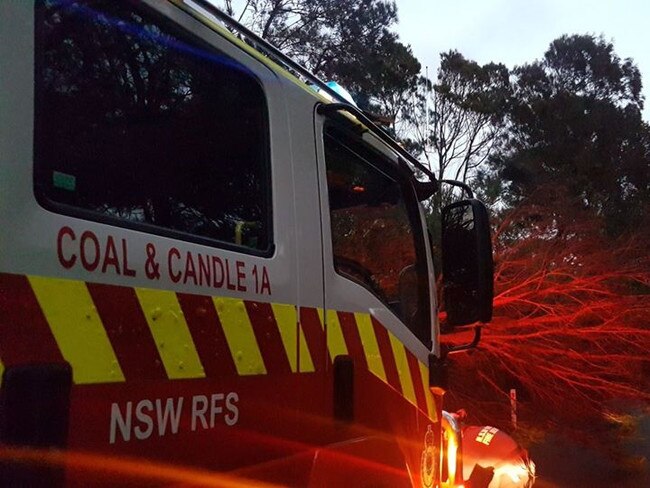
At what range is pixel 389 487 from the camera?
2.91m

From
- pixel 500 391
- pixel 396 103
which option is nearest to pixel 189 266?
pixel 500 391

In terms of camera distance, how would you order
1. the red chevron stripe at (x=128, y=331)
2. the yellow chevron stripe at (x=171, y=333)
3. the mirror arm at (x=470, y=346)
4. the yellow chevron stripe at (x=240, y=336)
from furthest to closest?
the mirror arm at (x=470, y=346) < the yellow chevron stripe at (x=240, y=336) < the yellow chevron stripe at (x=171, y=333) < the red chevron stripe at (x=128, y=331)

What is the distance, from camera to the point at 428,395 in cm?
352

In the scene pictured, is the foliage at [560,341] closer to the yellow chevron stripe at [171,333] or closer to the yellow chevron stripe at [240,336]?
the yellow chevron stripe at [240,336]

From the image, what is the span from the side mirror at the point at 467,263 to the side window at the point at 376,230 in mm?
126

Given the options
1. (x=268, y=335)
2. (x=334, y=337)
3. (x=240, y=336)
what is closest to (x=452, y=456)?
(x=334, y=337)

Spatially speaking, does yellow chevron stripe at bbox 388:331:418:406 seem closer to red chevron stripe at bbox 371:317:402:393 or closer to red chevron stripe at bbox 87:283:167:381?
red chevron stripe at bbox 371:317:402:393

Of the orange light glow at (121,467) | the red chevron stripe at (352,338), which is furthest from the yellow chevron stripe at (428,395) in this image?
the orange light glow at (121,467)

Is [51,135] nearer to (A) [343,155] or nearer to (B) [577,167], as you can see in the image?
(A) [343,155]

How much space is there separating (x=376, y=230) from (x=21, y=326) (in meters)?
2.06

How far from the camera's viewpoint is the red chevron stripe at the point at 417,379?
331 centimetres

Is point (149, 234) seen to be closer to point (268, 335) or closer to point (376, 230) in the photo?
point (268, 335)

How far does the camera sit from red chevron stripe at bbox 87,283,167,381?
169cm

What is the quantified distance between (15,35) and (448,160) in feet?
84.7
